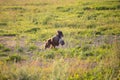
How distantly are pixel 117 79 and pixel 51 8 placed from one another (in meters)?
16.2

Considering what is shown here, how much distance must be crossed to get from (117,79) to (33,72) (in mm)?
1655

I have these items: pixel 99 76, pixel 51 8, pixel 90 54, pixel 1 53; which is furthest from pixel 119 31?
pixel 51 8

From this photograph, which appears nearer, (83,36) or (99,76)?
(99,76)

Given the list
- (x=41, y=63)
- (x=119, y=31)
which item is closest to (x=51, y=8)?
(x=119, y=31)

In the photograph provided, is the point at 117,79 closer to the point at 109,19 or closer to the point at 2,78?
the point at 2,78

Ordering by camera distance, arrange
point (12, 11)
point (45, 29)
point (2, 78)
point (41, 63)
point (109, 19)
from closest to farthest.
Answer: point (2, 78), point (41, 63), point (45, 29), point (109, 19), point (12, 11)

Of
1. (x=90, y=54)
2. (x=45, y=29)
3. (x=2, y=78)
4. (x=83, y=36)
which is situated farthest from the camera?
(x=45, y=29)

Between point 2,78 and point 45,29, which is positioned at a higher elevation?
point 2,78

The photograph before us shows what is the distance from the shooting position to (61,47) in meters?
10.9

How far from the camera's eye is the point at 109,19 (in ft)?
55.4

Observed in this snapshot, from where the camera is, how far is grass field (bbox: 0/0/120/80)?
6.35m

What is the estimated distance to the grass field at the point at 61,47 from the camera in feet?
20.8

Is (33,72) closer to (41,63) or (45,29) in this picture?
(41,63)

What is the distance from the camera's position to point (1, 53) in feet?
34.8
